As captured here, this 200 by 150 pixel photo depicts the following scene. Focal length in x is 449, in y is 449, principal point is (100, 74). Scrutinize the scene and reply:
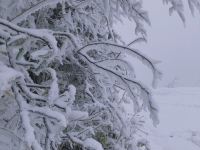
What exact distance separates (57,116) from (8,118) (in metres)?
0.54

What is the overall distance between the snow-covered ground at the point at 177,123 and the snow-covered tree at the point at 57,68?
545 cm

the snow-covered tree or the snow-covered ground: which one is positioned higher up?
the snow-covered tree

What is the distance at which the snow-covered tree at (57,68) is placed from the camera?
159 cm

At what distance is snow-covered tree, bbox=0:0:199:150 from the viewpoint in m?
1.59

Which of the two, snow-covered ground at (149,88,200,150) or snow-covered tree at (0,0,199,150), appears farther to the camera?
snow-covered ground at (149,88,200,150)

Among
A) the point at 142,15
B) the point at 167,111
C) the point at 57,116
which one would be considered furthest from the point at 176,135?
the point at 57,116

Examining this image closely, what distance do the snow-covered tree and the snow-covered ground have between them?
5.45m

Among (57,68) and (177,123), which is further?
(177,123)

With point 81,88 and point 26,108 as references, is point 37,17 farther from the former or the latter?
point 26,108

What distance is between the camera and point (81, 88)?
10.4 ft

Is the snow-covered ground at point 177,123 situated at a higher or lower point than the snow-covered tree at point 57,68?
lower

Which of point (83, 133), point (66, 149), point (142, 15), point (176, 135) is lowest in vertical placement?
point (176, 135)

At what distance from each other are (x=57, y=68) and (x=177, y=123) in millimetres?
12871

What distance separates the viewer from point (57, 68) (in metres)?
2.96
